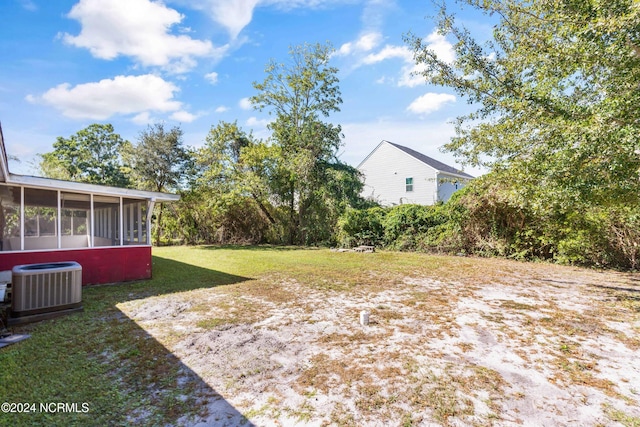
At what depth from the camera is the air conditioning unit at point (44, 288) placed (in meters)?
4.07

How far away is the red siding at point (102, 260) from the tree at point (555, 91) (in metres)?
8.41

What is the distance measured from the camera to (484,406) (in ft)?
7.34

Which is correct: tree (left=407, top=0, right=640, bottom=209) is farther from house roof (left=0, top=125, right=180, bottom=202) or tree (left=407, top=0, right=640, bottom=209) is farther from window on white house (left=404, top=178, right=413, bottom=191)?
window on white house (left=404, top=178, right=413, bottom=191)

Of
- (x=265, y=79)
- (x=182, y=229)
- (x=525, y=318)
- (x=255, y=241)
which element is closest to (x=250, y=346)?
(x=525, y=318)

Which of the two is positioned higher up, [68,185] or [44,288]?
[68,185]

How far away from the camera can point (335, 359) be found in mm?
3037

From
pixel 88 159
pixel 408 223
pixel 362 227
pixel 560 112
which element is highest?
pixel 88 159

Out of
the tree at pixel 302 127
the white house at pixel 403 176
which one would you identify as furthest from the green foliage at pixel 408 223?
the white house at pixel 403 176

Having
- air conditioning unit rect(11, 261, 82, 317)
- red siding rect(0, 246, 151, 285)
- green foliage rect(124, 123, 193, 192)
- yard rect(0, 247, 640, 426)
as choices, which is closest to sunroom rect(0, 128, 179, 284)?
red siding rect(0, 246, 151, 285)

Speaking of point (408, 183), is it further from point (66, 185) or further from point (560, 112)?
point (66, 185)

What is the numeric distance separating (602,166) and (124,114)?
22.3 metres

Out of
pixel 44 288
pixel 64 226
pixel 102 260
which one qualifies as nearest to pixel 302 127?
pixel 64 226

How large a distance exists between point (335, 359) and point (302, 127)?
614 inches

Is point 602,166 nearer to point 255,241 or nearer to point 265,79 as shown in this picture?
point 255,241
